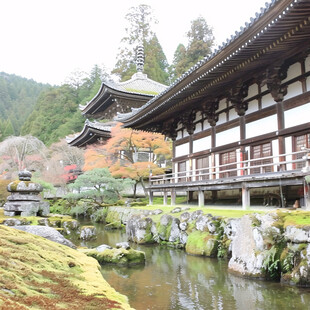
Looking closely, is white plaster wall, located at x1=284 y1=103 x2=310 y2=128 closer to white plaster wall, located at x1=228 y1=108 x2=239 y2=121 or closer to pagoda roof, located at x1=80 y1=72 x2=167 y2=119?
white plaster wall, located at x1=228 y1=108 x2=239 y2=121

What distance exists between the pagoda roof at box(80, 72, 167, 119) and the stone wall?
69.0 feet

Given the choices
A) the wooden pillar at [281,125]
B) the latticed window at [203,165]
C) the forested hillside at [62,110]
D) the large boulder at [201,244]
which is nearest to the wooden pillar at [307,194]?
the wooden pillar at [281,125]

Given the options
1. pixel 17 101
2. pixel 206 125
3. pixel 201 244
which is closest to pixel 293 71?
pixel 206 125

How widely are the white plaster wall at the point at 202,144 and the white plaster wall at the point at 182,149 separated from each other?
1006 millimetres

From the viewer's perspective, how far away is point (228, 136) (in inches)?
595

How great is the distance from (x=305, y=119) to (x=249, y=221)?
525cm

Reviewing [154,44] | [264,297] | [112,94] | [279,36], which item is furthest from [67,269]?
[154,44]

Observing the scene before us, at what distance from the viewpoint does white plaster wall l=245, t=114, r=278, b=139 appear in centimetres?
1257

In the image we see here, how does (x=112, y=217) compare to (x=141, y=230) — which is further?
(x=112, y=217)

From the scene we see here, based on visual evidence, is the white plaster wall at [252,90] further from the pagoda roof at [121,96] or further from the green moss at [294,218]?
the pagoda roof at [121,96]

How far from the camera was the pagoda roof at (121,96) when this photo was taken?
3045 cm

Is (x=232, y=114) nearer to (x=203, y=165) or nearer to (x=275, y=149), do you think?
(x=275, y=149)

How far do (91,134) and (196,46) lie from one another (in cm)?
2382

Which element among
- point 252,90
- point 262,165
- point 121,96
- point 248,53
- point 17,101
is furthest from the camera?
point 17,101
